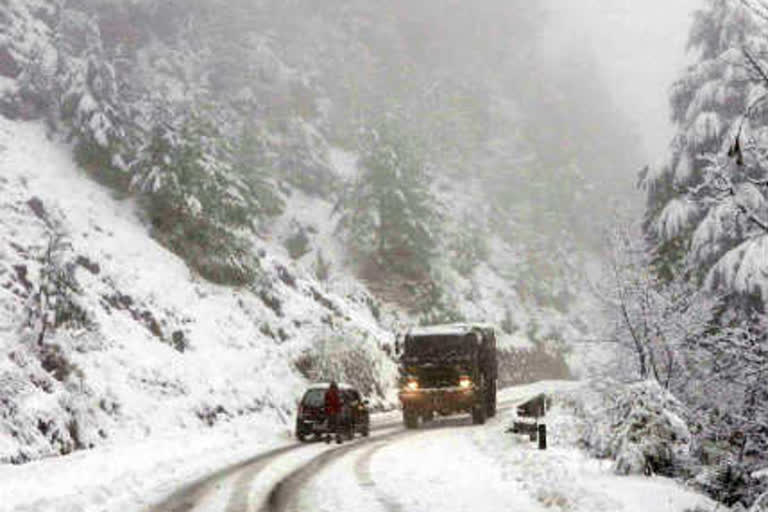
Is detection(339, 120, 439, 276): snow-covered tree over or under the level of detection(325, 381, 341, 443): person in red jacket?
over

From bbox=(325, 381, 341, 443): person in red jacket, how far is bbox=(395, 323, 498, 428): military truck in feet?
11.5

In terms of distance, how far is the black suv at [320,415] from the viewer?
80.9 ft

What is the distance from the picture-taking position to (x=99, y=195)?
3538 cm

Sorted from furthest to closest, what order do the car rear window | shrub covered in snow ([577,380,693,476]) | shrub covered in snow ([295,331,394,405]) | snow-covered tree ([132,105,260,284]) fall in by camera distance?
shrub covered in snow ([295,331,394,405])
snow-covered tree ([132,105,260,284])
the car rear window
shrub covered in snow ([577,380,693,476])

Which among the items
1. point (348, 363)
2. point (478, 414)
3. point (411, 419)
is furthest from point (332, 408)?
point (348, 363)

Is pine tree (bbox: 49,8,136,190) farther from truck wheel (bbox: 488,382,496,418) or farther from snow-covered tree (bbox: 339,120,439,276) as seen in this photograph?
truck wheel (bbox: 488,382,496,418)

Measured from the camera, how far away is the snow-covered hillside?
2188 centimetres

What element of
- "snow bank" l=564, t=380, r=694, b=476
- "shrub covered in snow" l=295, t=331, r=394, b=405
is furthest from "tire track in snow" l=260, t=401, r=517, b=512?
"shrub covered in snow" l=295, t=331, r=394, b=405

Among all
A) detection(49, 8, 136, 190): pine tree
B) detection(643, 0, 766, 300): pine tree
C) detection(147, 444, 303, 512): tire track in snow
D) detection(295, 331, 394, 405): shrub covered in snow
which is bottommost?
detection(147, 444, 303, 512): tire track in snow

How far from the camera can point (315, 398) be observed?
25.0m

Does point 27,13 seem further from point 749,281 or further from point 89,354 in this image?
point 749,281

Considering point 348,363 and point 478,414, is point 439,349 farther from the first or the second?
point 348,363

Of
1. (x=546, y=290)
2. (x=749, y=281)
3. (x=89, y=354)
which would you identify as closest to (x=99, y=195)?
(x=89, y=354)

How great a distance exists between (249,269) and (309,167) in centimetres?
2231
